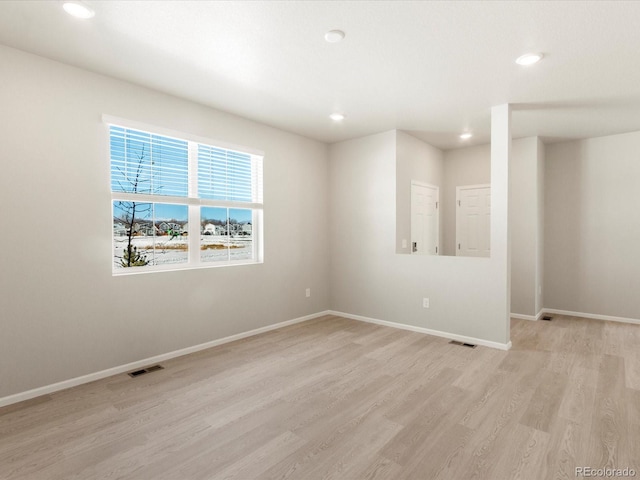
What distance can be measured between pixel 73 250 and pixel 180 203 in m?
1.07

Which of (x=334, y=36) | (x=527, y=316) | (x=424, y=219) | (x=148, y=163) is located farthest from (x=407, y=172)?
(x=148, y=163)

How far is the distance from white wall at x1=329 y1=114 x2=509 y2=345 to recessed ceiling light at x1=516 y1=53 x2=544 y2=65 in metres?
1.23

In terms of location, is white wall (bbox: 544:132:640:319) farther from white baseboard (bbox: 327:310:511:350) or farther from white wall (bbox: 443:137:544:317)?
white baseboard (bbox: 327:310:511:350)

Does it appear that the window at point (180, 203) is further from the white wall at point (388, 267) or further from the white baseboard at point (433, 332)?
the white baseboard at point (433, 332)

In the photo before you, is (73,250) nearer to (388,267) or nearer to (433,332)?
(388,267)

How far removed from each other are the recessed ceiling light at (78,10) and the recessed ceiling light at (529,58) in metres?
3.11

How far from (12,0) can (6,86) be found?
0.77 m

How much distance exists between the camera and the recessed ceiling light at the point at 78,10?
2.18 m

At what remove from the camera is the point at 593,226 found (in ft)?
17.3

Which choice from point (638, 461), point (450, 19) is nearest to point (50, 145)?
point (450, 19)

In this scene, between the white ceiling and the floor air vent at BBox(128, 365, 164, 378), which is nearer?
the white ceiling

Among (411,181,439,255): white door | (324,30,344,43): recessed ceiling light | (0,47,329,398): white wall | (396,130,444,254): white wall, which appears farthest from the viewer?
(411,181,439,255): white door

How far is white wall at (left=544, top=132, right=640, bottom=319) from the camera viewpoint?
4.98 meters

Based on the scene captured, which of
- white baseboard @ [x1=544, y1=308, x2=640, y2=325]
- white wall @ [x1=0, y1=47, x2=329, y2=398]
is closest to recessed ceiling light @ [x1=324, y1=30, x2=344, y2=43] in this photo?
white wall @ [x1=0, y1=47, x2=329, y2=398]
